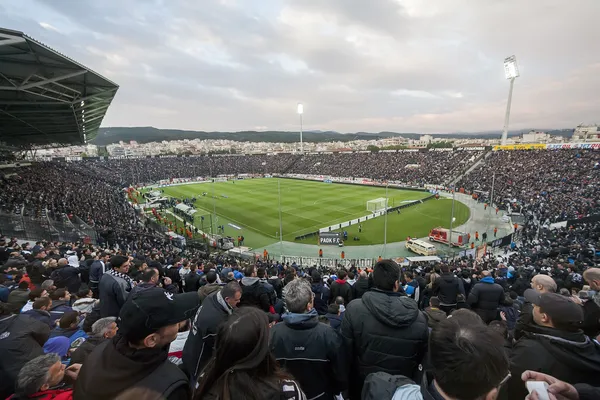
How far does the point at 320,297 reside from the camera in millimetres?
6293

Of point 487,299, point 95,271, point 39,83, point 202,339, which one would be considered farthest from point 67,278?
point 39,83

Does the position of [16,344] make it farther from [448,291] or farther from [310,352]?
[448,291]

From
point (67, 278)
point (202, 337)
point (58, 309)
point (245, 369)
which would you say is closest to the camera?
point (245, 369)

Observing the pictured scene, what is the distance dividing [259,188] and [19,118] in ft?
120

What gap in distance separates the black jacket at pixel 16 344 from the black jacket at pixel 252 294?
251 cm

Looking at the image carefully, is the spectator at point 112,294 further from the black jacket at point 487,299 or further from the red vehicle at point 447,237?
the red vehicle at point 447,237

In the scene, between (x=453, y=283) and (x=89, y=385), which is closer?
(x=89, y=385)

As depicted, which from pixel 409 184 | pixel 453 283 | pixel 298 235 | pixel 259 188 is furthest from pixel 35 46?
pixel 409 184

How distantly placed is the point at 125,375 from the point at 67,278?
24.1ft

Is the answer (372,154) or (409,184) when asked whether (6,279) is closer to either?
(409,184)

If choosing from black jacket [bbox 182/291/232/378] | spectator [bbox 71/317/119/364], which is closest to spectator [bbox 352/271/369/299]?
black jacket [bbox 182/291/232/378]

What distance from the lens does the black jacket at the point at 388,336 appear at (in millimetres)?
2660

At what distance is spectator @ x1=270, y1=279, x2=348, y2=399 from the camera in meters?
2.78

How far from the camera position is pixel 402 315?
2672mm
